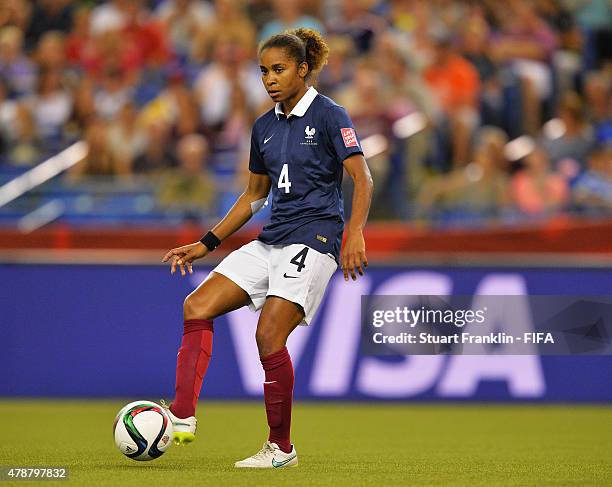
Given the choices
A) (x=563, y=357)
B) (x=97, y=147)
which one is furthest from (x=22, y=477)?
(x=97, y=147)

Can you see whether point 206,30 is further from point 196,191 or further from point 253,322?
point 253,322

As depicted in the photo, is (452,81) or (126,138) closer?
(126,138)

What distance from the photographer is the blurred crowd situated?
12273 mm

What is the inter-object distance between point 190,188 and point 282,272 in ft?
21.0

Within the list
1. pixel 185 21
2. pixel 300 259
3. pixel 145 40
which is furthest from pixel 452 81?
pixel 300 259

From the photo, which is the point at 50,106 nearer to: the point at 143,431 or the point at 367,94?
the point at 367,94

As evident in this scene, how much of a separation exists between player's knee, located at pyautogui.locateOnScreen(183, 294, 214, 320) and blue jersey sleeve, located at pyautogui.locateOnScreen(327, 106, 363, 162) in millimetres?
948

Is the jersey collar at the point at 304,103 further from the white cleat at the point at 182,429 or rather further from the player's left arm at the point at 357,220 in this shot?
the white cleat at the point at 182,429

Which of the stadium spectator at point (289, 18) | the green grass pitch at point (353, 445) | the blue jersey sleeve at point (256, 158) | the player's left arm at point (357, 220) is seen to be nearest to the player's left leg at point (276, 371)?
the green grass pitch at point (353, 445)

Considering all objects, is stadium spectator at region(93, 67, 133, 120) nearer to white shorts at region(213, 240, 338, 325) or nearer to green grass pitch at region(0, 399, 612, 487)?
green grass pitch at region(0, 399, 612, 487)

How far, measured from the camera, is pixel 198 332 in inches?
236

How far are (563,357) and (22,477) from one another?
592cm

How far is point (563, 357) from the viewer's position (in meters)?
10.3

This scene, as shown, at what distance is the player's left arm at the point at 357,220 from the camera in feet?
18.4
